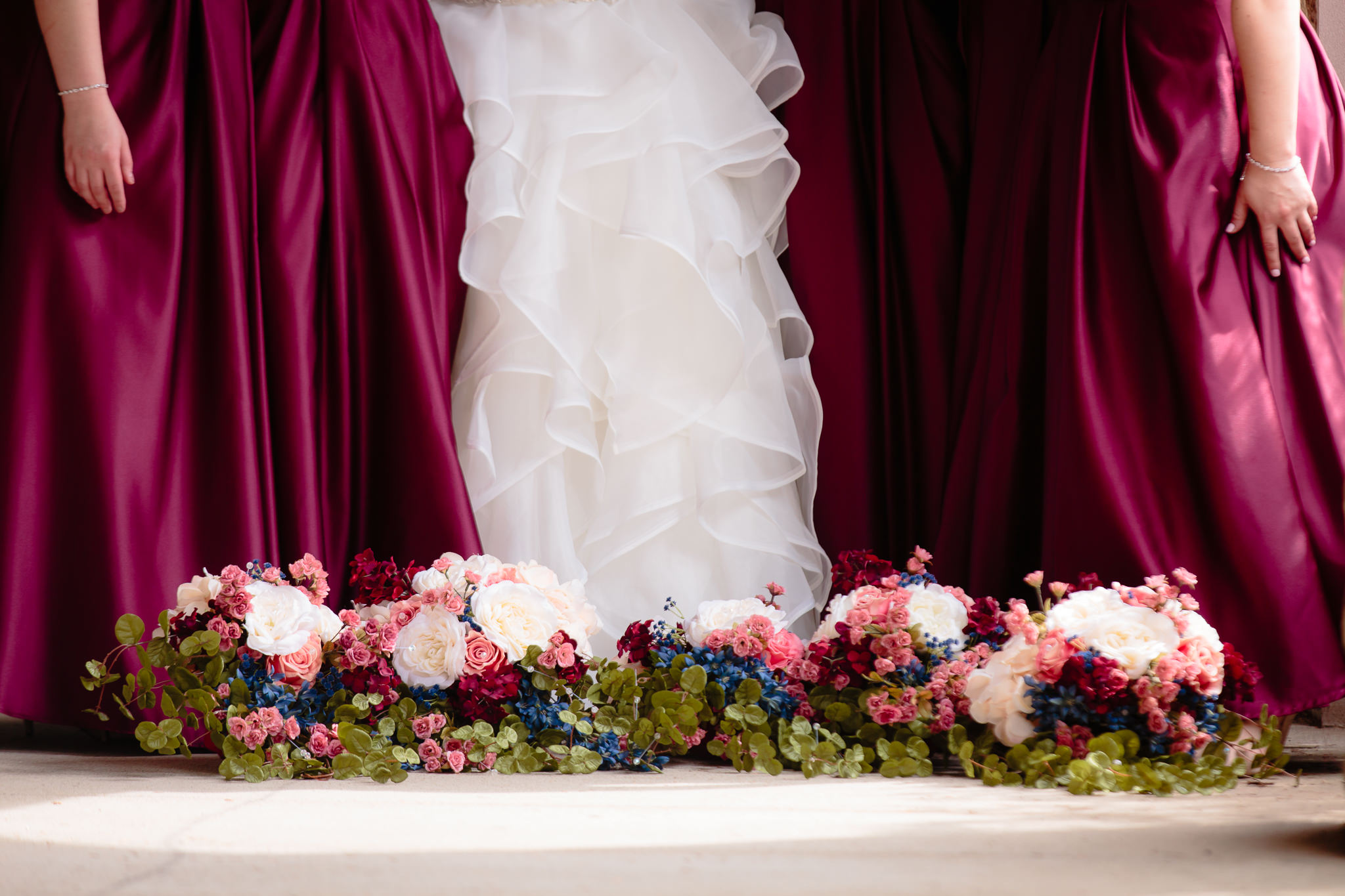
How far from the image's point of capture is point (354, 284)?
198 centimetres

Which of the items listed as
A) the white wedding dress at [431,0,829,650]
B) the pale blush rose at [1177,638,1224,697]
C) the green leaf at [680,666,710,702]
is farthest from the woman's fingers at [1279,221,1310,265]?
the green leaf at [680,666,710,702]

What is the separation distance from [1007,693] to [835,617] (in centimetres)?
28

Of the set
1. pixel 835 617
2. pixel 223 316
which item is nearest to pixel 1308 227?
pixel 835 617

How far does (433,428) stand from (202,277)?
0.45 m

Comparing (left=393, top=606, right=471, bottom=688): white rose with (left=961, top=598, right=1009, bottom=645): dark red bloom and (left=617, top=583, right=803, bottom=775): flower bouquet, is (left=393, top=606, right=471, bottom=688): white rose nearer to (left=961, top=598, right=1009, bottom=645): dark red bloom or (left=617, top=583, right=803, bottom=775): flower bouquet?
(left=617, top=583, right=803, bottom=775): flower bouquet

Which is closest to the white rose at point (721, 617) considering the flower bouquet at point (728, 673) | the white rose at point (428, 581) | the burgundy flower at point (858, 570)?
the flower bouquet at point (728, 673)

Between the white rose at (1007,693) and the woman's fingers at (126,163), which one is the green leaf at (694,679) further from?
the woman's fingers at (126,163)

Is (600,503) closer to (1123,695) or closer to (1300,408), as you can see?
(1123,695)

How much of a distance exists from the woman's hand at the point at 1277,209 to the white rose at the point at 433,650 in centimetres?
129

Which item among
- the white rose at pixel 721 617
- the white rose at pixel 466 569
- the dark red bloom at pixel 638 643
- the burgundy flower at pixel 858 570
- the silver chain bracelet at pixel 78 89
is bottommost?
the dark red bloom at pixel 638 643

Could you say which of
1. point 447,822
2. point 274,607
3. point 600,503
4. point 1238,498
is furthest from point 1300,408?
point 274,607

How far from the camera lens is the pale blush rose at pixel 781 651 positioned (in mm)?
1603

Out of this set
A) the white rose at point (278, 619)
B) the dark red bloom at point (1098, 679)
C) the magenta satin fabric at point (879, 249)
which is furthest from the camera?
the magenta satin fabric at point (879, 249)

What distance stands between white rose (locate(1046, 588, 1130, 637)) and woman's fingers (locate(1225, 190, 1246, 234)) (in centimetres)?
62
